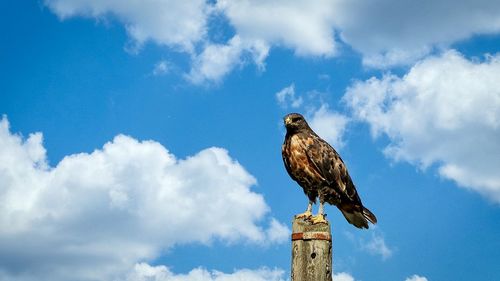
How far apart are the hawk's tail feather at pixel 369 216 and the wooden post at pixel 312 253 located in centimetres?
267

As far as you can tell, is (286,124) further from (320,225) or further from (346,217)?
(320,225)

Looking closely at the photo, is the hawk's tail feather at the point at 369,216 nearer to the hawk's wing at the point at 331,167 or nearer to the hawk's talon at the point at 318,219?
the hawk's wing at the point at 331,167

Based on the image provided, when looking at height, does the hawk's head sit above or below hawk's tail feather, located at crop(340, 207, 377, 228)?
above

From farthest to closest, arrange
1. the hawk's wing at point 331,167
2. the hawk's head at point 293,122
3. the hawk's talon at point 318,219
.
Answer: the hawk's head at point 293,122 < the hawk's wing at point 331,167 < the hawk's talon at point 318,219

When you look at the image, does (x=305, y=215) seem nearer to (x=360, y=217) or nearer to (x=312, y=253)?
(x=312, y=253)

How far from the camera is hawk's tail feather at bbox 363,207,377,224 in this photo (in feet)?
33.9

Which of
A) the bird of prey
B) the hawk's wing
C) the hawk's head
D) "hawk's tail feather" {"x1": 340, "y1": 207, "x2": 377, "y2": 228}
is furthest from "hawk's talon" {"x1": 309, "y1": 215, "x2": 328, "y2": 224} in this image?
the hawk's head

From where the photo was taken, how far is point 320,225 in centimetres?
792

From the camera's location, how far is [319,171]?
10.2 metres

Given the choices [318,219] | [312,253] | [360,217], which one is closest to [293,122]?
[360,217]

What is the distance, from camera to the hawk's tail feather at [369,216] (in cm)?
1034

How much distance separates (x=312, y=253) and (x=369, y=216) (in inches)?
122

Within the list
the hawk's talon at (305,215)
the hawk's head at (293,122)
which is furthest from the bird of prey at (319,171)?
the hawk's talon at (305,215)

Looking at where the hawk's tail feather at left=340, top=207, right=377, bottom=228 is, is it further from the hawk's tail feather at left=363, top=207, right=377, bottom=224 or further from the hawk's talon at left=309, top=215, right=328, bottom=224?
the hawk's talon at left=309, top=215, right=328, bottom=224
